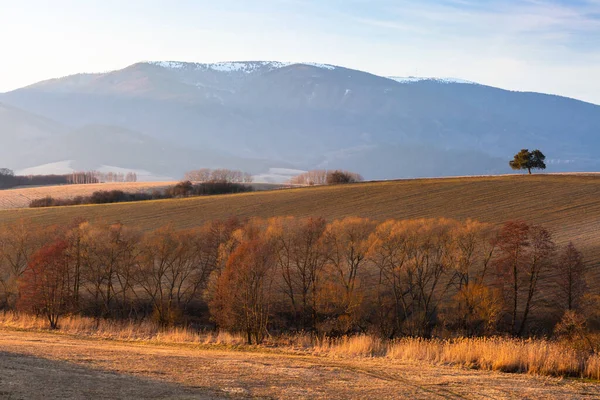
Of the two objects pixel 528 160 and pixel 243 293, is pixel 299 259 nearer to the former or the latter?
pixel 243 293

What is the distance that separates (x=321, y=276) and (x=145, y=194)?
68.1 meters

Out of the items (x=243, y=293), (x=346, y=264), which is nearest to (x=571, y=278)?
(x=346, y=264)

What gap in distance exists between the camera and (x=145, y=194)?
11288cm

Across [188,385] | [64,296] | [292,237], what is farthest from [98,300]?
[188,385]

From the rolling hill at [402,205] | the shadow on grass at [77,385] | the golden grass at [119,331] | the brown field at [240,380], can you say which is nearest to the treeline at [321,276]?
the golden grass at [119,331]

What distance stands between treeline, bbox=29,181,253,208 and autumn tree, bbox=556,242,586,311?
71981 mm

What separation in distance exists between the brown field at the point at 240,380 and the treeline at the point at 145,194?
89.6 metres

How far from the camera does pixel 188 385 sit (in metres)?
15.8

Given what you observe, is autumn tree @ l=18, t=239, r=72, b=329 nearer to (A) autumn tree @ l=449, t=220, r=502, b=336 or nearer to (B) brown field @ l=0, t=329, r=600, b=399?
(B) brown field @ l=0, t=329, r=600, b=399

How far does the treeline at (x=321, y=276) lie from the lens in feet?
151

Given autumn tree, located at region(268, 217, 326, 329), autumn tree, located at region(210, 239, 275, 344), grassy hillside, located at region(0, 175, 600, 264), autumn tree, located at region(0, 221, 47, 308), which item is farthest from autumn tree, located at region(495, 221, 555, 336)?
autumn tree, located at region(0, 221, 47, 308)

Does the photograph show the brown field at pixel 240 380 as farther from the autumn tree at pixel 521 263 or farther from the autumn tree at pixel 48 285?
the autumn tree at pixel 521 263

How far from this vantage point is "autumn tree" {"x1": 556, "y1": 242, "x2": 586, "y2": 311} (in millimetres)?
46656

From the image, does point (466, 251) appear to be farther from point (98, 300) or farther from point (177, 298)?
point (98, 300)
